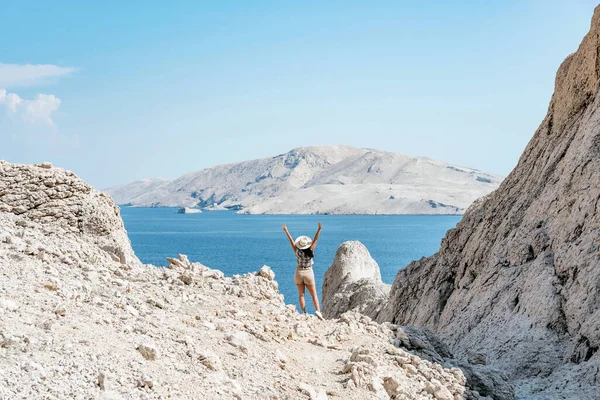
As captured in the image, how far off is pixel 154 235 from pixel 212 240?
71.6ft

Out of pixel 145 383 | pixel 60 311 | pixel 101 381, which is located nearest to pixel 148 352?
pixel 145 383

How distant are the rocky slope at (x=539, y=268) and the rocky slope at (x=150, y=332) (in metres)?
2.20

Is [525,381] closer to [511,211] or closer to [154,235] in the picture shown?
[511,211]

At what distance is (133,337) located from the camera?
9711 millimetres

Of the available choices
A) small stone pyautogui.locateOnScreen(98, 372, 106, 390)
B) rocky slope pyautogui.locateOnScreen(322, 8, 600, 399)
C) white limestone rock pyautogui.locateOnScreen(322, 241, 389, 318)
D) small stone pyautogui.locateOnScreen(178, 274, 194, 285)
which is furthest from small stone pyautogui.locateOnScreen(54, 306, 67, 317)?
white limestone rock pyautogui.locateOnScreen(322, 241, 389, 318)

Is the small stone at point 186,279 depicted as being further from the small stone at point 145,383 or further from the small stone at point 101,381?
the small stone at point 101,381

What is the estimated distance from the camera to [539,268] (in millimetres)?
17203

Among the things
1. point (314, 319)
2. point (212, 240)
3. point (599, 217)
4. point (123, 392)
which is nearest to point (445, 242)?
point (599, 217)

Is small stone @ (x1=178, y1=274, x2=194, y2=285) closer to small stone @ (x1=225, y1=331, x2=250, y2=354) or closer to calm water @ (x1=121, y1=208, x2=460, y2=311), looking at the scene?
small stone @ (x1=225, y1=331, x2=250, y2=354)

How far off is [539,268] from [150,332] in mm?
10519

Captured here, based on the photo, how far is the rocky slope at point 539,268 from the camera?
15125mm

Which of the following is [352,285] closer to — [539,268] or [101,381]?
[539,268]

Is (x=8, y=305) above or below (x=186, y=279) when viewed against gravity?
above

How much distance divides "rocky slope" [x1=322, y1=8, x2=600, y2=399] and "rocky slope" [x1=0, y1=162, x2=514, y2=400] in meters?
2.20
